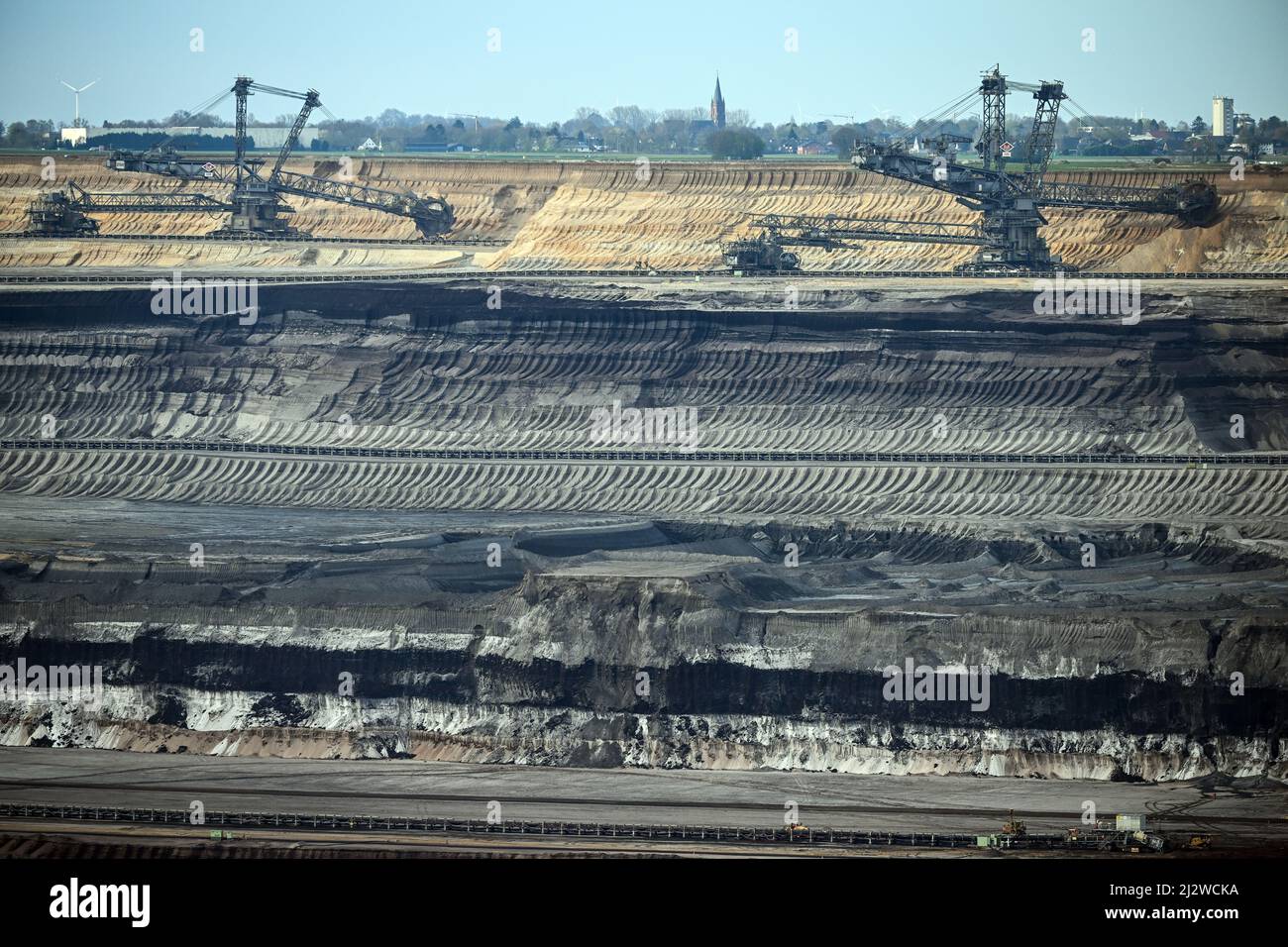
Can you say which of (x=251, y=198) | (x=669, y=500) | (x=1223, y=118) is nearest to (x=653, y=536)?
(x=669, y=500)

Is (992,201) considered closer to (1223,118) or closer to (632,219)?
(632,219)

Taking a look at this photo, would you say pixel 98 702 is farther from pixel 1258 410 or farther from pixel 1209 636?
pixel 1258 410

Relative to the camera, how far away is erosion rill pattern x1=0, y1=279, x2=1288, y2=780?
41.5 m

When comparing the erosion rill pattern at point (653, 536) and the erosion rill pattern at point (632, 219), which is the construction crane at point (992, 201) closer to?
the erosion rill pattern at point (632, 219)

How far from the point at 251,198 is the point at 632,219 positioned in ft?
65.2

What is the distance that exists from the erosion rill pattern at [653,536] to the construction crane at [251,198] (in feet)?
76.4

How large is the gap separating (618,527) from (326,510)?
1023 cm

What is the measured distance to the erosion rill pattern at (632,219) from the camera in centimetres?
8188

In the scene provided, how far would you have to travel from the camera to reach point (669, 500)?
5741 centimetres

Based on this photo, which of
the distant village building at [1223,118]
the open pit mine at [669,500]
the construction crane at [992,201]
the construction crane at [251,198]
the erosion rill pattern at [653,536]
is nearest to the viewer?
the erosion rill pattern at [653,536]

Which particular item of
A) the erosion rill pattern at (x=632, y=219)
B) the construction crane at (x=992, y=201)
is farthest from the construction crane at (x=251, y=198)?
the construction crane at (x=992, y=201)

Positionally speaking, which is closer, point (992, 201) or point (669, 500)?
point (669, 500)

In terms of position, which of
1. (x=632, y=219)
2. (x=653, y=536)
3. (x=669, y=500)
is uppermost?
(x=632, y=219)
